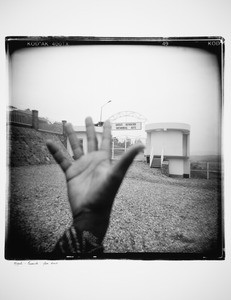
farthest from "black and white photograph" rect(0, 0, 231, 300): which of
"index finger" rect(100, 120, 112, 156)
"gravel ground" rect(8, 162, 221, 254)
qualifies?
"index finger" rect(100, 120, 112, 156)

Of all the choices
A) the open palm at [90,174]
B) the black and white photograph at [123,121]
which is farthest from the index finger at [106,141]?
the black and white photograph at [123,121]

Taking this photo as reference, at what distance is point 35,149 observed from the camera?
1.77m

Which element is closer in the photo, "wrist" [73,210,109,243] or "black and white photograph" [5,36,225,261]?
"wrist" [73,210,109,243]

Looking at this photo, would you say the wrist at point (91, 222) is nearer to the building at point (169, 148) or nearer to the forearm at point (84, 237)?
the forearm at point (84, 237)

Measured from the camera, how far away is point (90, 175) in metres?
1.64

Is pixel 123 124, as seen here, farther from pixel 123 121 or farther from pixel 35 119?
pixel 35 119

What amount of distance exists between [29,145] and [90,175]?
537mm

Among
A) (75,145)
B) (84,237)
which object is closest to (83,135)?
(75,145)

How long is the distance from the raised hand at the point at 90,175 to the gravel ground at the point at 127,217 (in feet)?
0.44

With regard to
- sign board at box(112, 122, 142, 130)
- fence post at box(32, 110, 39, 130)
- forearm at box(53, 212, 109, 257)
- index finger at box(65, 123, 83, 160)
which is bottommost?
forearm at box(53, 212, 109, 257)

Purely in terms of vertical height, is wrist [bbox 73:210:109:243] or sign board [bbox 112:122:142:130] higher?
sign board [bbox 112:122:142:130]

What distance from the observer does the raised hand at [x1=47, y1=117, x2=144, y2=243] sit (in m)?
1.62

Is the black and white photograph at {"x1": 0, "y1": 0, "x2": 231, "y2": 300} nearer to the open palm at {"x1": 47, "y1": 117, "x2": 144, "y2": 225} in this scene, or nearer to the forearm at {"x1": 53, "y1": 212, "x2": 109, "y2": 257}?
the forearm at {"x1": 53, "y1": 212, "x2": 109, "y2": 257}

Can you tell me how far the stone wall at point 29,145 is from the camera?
173cm
